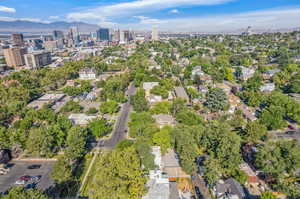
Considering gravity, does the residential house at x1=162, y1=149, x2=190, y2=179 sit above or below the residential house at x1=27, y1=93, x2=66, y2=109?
below

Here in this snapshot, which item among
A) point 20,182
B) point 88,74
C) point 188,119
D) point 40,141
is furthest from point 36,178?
point 88,74

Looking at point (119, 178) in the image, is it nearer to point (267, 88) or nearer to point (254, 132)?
point (254, 132)

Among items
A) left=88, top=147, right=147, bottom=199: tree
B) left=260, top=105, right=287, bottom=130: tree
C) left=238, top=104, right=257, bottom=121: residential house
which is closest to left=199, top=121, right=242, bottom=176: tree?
left=88, top=147, right=147, bottom=199: tree

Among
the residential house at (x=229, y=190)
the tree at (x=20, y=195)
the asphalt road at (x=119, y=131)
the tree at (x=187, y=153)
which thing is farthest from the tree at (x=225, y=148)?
the tree at (x=20, y=195)

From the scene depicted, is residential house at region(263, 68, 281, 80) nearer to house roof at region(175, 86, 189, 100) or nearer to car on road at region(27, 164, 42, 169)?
house roof at region(175, 86, 189, 100)

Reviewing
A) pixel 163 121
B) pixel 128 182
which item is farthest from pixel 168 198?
pixel 163 121

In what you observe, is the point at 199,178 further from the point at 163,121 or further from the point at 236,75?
the point at 236,75
